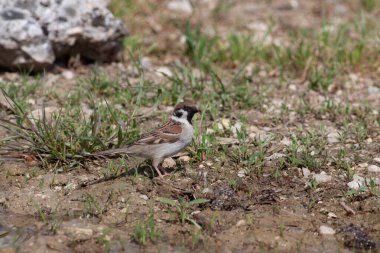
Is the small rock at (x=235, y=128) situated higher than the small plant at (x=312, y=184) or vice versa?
the small plant at (x=312, y=184)

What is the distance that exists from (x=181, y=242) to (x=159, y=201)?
659 mm

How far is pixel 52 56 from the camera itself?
8.29 meters

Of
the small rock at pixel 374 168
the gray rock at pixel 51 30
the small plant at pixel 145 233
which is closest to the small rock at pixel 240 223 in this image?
the small plant at pixel 145 233

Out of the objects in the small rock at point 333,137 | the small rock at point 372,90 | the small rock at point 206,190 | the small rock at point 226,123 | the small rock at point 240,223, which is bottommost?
the small rock at point 226,123

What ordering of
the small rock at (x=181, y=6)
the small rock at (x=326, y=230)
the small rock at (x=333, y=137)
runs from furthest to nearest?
the small rock at (x=181, y=6), the small rock at (x=333, y=137), the small rock at (x=326, y=230)

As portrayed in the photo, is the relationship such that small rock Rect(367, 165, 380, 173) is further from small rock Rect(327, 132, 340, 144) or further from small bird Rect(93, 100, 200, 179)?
small bird Rect(93, 100, 200, 179)

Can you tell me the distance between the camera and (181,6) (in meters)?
10.6

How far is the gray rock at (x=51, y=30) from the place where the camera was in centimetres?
804

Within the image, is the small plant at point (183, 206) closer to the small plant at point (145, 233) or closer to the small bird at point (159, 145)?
the small plant at point (145, 233)

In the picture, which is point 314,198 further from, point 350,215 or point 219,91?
point 219,91

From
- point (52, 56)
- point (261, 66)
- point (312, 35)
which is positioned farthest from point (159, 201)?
point (312, 35)

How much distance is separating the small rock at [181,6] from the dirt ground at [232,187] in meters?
1.88

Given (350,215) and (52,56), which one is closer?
(350,215)

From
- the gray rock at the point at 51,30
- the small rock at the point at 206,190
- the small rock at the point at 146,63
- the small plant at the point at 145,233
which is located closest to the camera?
the small plant at the point at 145,233
